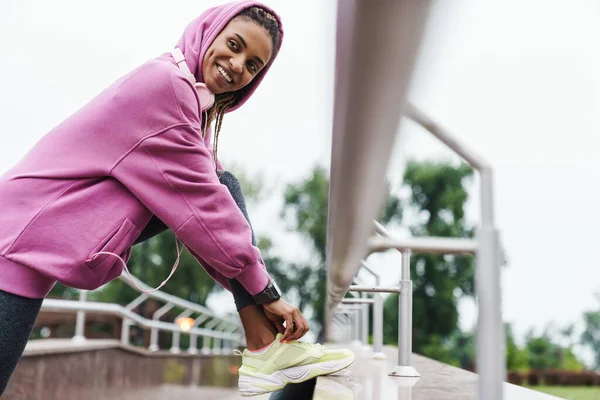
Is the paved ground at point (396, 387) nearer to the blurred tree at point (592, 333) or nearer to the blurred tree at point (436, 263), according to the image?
the blurred tree at point (436, 263)

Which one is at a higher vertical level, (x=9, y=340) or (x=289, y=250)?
(x=289, y=250)

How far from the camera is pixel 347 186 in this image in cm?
60

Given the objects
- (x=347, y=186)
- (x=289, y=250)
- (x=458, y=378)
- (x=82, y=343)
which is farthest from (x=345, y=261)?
(x=289, y=250)

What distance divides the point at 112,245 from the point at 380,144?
71cm

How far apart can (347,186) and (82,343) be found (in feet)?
8.94

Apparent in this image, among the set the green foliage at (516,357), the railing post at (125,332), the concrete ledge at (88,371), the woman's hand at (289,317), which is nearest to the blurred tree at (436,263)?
the green foliage at (516,357)

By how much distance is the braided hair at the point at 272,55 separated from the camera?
1348 mm

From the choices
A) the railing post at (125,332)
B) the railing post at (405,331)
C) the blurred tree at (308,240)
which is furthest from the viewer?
the blurred tree at (308,240)

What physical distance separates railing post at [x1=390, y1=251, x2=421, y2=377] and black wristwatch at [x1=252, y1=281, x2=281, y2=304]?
41 cm

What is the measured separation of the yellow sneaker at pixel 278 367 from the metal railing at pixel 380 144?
466 mm

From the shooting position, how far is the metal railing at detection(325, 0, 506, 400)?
13.2 inches

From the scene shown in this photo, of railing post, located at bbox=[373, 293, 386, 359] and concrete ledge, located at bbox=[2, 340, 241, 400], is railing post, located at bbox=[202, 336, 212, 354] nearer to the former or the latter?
concrete ledge, located at bbox=[2, 340, 241, 400]

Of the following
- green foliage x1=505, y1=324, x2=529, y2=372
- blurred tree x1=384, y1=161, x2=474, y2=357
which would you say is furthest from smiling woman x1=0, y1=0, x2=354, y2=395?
green foliage x1=505, y1=324, x2=529, y2=372

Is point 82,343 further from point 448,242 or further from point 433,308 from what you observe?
point 433,308
